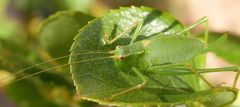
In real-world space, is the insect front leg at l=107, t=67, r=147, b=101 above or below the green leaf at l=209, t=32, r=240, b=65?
below

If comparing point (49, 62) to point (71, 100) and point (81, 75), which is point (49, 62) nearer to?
point (71, 100)

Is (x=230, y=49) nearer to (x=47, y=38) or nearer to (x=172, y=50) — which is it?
(x=172, y=50)

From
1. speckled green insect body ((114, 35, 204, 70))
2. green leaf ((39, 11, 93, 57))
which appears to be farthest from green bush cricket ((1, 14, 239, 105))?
green leaf ((39, 11, 93, 57))

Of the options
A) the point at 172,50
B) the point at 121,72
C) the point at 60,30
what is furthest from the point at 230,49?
the point at 60,30

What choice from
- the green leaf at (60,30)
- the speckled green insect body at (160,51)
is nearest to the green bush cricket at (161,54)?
the speckled green insect body at (160,51)

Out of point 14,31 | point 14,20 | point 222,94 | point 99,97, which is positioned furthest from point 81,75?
point 14,20

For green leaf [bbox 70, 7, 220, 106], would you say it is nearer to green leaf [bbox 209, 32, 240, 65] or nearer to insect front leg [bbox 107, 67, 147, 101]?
insect front leg [bbox 107, 67, 147, 101]
